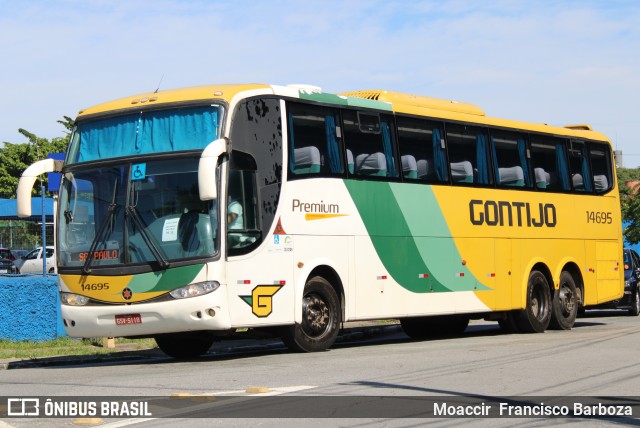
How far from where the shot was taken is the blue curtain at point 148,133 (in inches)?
568

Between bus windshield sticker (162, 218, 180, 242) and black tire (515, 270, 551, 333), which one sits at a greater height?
bus windshield sticker (162, 218, 180, 242)

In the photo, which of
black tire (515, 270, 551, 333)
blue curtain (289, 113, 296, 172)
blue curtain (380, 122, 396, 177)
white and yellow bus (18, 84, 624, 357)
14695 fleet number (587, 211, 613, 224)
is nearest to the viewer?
white and yellow bus (18, 84, 624, 357)

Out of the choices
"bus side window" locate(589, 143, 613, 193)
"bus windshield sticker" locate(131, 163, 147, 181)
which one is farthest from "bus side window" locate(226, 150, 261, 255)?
"bus side window" locate(589, 143, 613, 193)

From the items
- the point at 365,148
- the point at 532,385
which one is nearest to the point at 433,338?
the point at 365,148

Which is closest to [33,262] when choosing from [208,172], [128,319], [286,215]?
[286,215]

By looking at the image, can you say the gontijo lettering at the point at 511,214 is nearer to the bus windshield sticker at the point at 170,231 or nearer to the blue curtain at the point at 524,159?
the blue curtain at the point at 524,159

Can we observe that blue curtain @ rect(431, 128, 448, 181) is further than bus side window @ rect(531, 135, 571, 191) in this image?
No

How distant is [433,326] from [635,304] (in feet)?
27.8

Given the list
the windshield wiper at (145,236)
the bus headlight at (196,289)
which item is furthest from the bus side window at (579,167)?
the windshield wiper at (145,236)

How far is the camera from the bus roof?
14.8 m

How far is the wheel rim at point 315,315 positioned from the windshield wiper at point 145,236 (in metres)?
2.46

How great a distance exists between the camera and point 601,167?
23531mm

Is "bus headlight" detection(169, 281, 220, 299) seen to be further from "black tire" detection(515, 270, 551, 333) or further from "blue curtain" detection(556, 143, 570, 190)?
"blue curtain" detection(556, 143, 570, 190)

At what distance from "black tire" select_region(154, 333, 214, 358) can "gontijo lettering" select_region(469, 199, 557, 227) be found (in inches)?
219
